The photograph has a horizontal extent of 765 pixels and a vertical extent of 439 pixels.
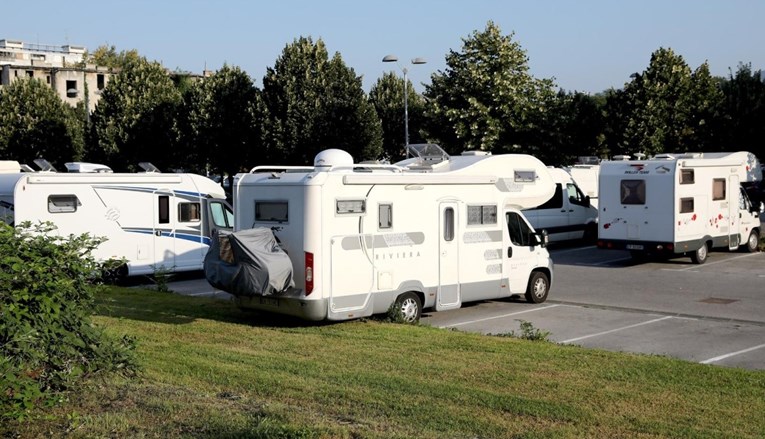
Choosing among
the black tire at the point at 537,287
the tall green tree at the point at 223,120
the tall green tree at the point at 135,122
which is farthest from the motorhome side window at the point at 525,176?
the tall green tree at the point at 135,122

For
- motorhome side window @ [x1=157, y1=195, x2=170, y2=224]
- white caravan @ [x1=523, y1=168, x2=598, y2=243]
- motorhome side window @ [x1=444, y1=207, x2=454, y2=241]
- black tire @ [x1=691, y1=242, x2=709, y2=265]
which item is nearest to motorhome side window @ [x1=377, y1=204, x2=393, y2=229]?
motorhome side window @ [x1=444, y1=207, x2=454, y2=241]

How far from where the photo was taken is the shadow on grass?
563 inches

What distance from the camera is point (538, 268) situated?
57.0 feet

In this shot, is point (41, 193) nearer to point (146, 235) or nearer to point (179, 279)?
point (146, 235)

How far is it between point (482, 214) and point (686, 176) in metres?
9.17

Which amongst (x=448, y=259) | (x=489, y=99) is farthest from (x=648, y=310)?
(x=489, y=99)

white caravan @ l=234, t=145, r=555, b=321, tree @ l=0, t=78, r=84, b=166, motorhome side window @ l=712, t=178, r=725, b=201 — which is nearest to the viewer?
white caravan @ l=234, t=145, r=555, b=321

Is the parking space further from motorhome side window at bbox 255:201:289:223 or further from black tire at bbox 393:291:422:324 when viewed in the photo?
motorhome side window at bbox 255:201:289:223

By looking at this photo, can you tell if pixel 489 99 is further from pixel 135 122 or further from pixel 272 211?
pixel 272 211

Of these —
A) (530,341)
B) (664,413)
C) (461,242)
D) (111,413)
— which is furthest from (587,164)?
(111,413)

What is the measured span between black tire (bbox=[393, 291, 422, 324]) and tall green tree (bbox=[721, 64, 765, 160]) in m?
26.9

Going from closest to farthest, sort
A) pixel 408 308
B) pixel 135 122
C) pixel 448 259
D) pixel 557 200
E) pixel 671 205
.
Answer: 1. pixel 408 308
2. pixel 448 259
3. pixel 671 205
4. pixel 557 200
5. pixel 135 122

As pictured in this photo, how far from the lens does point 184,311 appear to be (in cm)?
1512

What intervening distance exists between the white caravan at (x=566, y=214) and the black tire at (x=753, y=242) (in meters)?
5.24
